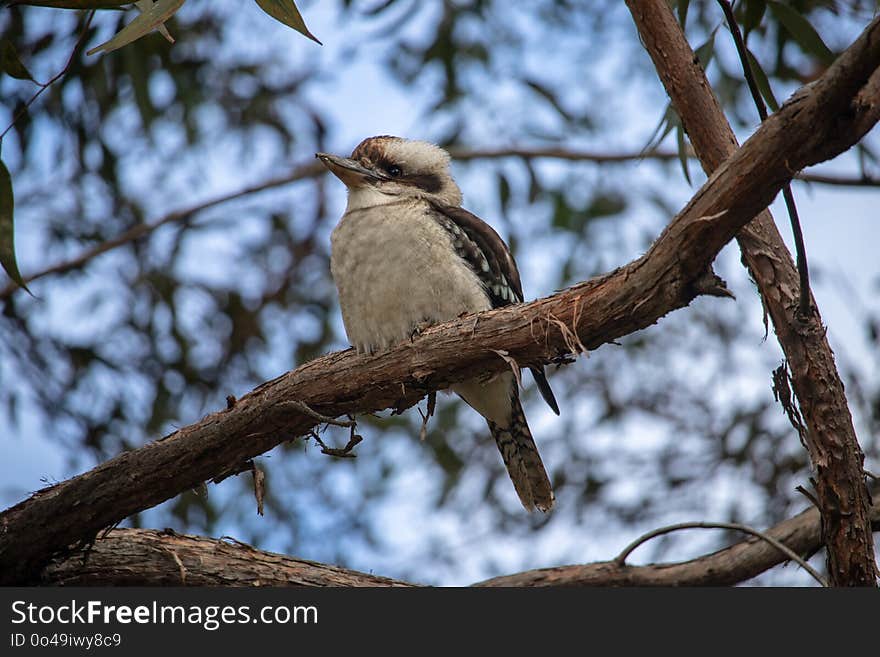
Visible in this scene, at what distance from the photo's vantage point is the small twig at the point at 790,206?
1.90 metres

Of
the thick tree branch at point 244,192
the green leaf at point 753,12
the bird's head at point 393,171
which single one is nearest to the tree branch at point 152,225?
the thick tree branch at point 244,192

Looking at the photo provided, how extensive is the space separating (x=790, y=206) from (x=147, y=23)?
117 cm

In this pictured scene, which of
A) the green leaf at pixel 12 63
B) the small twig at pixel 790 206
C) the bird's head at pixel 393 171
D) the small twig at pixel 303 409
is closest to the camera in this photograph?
the small twig at pixel 790 206

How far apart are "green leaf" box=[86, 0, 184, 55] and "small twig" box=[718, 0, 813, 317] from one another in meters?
1.00

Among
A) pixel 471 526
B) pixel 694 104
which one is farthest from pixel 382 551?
pixel 694 104

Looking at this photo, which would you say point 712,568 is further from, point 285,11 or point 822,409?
point 285,11

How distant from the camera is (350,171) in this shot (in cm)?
316

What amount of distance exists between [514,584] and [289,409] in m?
0.74

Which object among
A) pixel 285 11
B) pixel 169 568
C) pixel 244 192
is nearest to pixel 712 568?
pixel 169 568

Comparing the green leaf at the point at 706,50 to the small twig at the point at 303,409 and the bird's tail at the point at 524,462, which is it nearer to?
the bird's tail at the point at 524,462

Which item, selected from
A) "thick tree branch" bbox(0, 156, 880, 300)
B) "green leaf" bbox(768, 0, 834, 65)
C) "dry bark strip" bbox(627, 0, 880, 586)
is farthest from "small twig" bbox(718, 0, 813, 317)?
"thick tree branch" bbox(0, 156, 880, 300)

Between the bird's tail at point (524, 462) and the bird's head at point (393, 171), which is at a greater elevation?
the bird's head at point (393, 171)

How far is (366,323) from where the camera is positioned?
8.95ft

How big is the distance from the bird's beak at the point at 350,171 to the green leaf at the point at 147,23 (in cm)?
122
